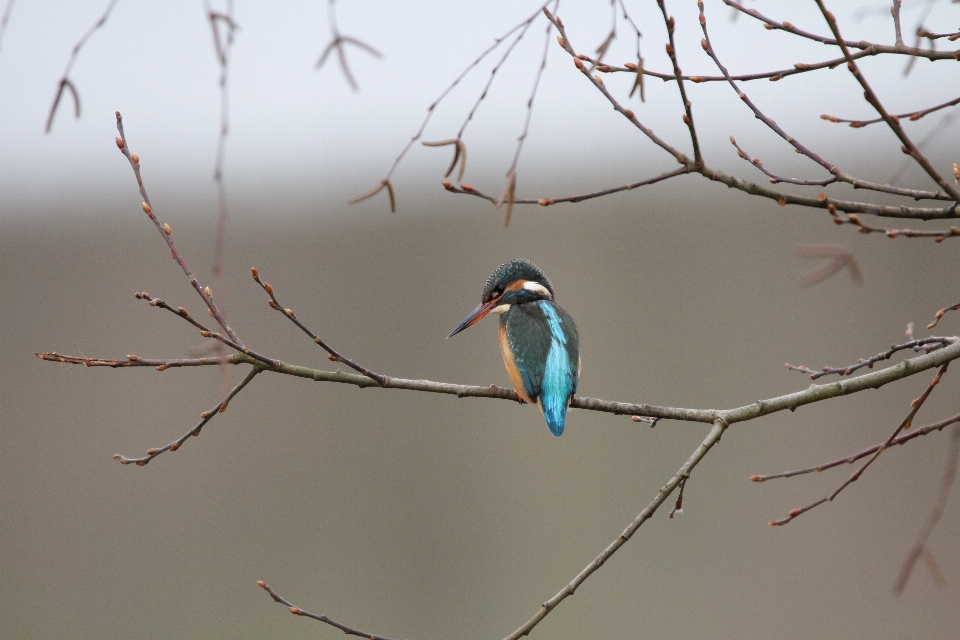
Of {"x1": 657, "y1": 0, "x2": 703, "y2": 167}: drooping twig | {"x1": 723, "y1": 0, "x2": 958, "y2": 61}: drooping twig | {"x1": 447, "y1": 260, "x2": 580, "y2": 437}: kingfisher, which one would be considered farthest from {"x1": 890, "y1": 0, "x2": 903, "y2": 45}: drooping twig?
{"x1": 447, "y1": 260, "x2": 580, "y2": 437}: kingfisher

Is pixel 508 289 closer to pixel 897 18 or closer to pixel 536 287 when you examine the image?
pixel 536 287

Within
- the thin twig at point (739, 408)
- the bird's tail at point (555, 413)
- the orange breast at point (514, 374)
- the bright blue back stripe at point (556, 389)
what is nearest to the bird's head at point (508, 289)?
the orange breast at point (514, 374)

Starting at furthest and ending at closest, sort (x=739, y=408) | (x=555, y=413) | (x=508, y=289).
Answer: (x=508, y=289), (x=555, y=413), (x=739, y=408)

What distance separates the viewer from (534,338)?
2.64 m

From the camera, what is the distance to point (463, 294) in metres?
5.58

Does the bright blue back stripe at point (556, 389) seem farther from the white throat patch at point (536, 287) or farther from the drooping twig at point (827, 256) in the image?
the drooping twig at point (827, 256)

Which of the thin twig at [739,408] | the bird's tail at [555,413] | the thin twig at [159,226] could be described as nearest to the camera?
the thin twig at [159,226]

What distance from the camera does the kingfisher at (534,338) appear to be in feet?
8.28

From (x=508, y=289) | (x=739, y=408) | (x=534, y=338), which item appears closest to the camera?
(x=739, y=408)

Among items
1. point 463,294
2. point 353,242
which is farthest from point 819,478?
point 353,242

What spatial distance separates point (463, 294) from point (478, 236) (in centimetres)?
41

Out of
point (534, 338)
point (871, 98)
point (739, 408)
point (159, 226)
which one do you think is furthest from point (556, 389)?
point (871, 98)

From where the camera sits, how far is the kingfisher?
8.28 ft

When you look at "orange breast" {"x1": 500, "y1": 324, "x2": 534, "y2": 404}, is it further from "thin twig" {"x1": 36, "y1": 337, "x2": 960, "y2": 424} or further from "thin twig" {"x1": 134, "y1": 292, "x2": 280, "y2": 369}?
"thin twig" {"x1": 134, "y1": 292, "x2": 280, "y2": 369}
